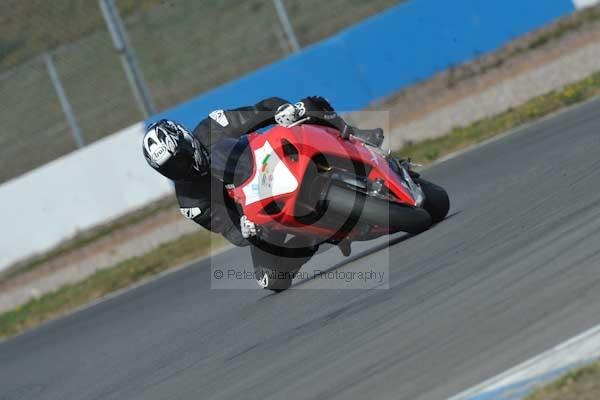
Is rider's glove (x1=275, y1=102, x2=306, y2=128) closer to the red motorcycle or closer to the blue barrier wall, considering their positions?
the red motorcycle

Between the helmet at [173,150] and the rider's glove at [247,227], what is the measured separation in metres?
0.46

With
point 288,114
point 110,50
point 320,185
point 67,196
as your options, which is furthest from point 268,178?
point 110,50

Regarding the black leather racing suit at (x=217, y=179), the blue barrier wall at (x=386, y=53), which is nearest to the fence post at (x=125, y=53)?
the blue barrier wall at (x=386, y=53)

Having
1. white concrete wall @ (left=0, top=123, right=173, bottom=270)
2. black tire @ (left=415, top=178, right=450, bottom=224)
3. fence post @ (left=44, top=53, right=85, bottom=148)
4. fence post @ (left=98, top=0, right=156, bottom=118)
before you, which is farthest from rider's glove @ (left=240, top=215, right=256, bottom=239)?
fence post @ (left=44, top=53, right=85, bottom=148)

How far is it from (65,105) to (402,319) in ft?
36.0

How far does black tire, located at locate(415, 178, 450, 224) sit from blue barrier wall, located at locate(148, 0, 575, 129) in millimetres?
7461

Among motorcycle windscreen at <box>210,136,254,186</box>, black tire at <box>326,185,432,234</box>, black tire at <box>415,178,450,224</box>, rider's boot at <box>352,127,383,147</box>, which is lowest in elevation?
black tire at <box>415,178,450,224</box>

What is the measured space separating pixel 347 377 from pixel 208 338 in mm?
→ 2718

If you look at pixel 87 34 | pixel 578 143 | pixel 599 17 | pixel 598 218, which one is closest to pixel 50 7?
pixel 87 34

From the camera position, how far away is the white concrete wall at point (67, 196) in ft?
49.3

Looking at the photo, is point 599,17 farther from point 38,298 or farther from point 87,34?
point 38,298

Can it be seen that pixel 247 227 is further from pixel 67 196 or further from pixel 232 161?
pixel 67 196

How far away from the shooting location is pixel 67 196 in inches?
594

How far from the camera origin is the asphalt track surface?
4875 millimetres
